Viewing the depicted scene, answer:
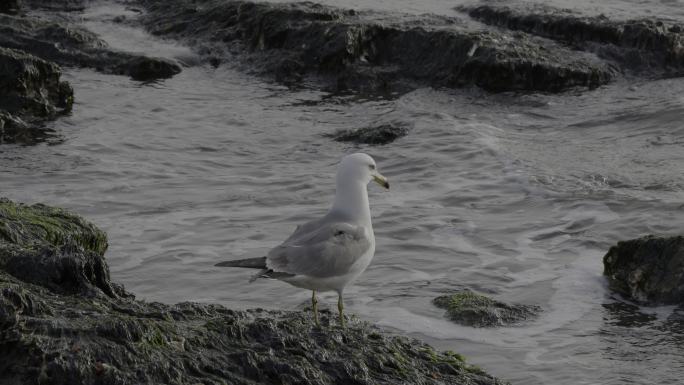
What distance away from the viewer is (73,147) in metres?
10.6

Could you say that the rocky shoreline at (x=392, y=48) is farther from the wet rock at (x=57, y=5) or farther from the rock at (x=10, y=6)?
the wet rock at (x=57, y=5)

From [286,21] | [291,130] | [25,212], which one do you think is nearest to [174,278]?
[25,212]

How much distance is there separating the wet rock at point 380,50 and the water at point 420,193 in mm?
315

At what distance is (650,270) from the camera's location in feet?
23.7

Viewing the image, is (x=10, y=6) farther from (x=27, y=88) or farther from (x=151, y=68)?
(x=27, y=88)

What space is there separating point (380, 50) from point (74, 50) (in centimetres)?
397

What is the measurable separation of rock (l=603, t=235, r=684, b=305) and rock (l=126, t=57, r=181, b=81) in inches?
305

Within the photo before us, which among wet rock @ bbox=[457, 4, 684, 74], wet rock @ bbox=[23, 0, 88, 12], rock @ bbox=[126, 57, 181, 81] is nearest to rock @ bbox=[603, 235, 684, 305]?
wet rock @ bbox=[457, 4, 684, 74]

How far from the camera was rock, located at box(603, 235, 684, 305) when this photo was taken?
23.2ft

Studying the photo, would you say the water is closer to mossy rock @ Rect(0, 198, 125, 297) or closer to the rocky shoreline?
the rocky shoreline

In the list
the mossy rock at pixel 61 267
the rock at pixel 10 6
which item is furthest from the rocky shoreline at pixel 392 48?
the mossy rock at pixel 61 267

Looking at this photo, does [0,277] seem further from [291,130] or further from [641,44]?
[641,44]

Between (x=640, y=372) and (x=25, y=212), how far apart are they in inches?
143

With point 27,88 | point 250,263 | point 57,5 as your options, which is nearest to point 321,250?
point 250,263
